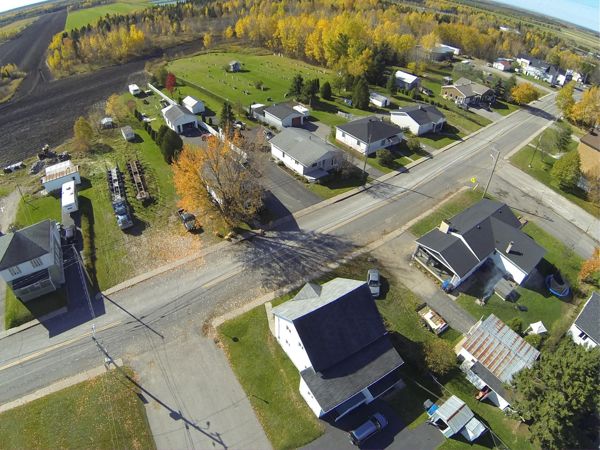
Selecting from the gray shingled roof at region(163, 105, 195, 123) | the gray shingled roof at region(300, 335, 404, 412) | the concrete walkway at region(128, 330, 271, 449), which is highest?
the gray shingled roof at region(163, 105, 195, 123)

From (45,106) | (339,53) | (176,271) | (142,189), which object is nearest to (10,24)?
(45,106)

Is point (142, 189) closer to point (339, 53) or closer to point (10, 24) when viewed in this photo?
point (339, 53)

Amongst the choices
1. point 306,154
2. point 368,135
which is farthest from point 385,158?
point 306,154

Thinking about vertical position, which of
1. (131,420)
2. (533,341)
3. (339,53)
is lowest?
(131,420)

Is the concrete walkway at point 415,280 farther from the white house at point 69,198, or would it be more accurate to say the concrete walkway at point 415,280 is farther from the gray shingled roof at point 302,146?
the white house at point 69,198

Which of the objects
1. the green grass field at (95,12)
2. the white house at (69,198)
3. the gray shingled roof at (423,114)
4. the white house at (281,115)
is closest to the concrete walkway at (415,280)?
the gray shingled roof at (423,114)

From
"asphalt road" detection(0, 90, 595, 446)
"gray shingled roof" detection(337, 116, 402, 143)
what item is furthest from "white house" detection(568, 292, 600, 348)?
"gray shingled roof" detection(337, 116, 402, 143)

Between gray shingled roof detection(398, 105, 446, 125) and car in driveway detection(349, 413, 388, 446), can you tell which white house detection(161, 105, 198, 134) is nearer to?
gray shingled roof detection(398, 105, 446, 125)
